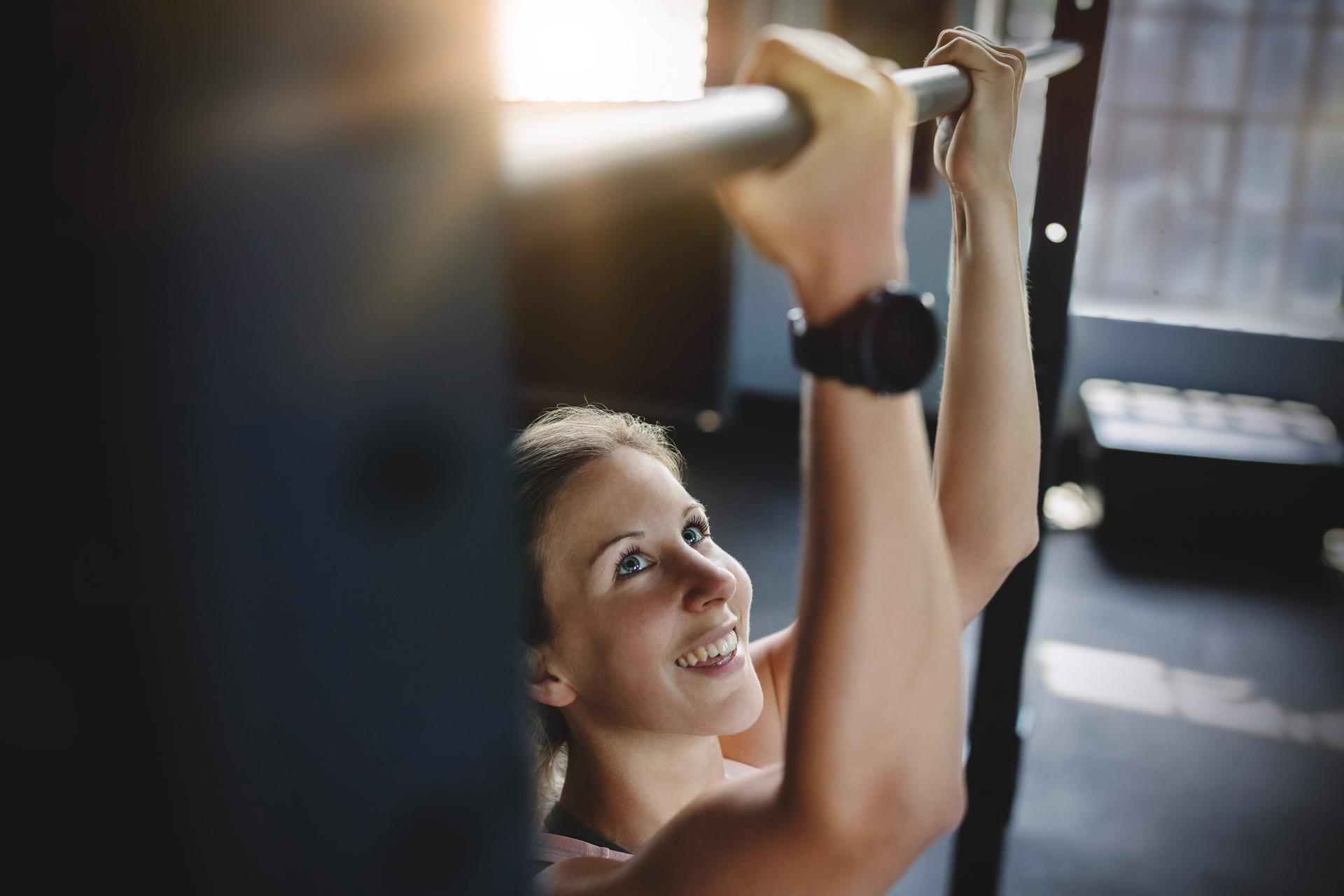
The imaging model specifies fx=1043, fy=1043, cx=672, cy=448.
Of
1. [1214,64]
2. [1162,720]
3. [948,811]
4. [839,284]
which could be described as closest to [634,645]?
[948,811]

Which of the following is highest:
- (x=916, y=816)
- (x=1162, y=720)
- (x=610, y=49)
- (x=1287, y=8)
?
(x=1287, y=8)

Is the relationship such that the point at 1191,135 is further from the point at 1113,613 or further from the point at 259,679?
the point at 259,679

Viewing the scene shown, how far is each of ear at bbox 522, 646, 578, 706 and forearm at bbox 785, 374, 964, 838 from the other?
0.56 meters

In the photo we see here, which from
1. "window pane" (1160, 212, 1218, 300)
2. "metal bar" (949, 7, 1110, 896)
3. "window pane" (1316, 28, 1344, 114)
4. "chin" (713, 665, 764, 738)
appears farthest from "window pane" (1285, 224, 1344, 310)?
"chin" (713, 665, 764, 738)

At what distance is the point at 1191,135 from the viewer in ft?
15.5

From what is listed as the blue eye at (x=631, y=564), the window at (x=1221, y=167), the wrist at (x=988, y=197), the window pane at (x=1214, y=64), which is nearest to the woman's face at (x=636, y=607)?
the blue eye at (x=631, y=564)

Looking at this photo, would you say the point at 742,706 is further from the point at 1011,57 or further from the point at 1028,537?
the point at 1011,57

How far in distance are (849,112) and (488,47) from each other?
0.24 meters

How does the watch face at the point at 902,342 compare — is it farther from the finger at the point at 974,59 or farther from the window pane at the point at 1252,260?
the window pane at the point at 1252,260

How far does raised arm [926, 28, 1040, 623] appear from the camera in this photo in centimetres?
87

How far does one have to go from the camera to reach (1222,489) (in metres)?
3.82

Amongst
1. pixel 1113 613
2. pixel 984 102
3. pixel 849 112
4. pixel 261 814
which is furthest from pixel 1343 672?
pixel 261 814

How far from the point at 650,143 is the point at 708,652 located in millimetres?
704

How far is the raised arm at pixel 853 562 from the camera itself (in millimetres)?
438
